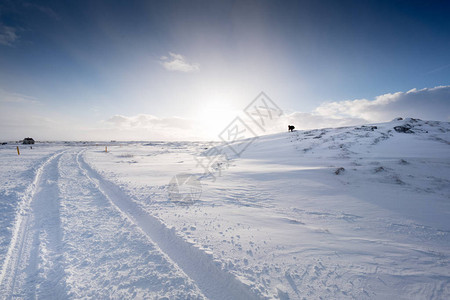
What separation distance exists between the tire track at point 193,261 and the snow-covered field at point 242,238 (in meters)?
0.02

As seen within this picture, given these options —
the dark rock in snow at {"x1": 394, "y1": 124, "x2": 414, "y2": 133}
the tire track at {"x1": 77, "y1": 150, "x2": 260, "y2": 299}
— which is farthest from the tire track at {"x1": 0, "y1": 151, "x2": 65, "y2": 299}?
the dark rock in snow at {"x1": 394, "y1": 124, "x2": 414, "y2": 133}

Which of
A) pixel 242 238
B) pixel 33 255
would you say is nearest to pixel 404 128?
pixel 242 238

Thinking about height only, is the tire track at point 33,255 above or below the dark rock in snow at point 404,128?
below

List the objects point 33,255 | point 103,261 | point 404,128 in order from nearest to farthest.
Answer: point 103,261
point 33,255
point 404,128

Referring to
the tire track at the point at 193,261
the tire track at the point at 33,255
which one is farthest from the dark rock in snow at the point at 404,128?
the tire track at the point at 33,255

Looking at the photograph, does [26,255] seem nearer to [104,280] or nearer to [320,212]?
[104,280]

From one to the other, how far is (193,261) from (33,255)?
301cm

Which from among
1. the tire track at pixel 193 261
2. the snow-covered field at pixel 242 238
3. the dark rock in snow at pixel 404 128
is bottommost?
the tire track at pixel 193 261

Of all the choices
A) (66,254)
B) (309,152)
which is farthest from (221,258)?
(309,152)

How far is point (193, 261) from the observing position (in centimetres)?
294

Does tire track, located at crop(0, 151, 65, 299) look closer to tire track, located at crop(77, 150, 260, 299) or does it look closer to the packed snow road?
the packed snow road

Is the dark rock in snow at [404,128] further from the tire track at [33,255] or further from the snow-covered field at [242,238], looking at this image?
the tire track at [33,255]

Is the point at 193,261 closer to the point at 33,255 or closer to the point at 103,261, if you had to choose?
the point at 103,261

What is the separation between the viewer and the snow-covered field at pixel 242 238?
2365mm
